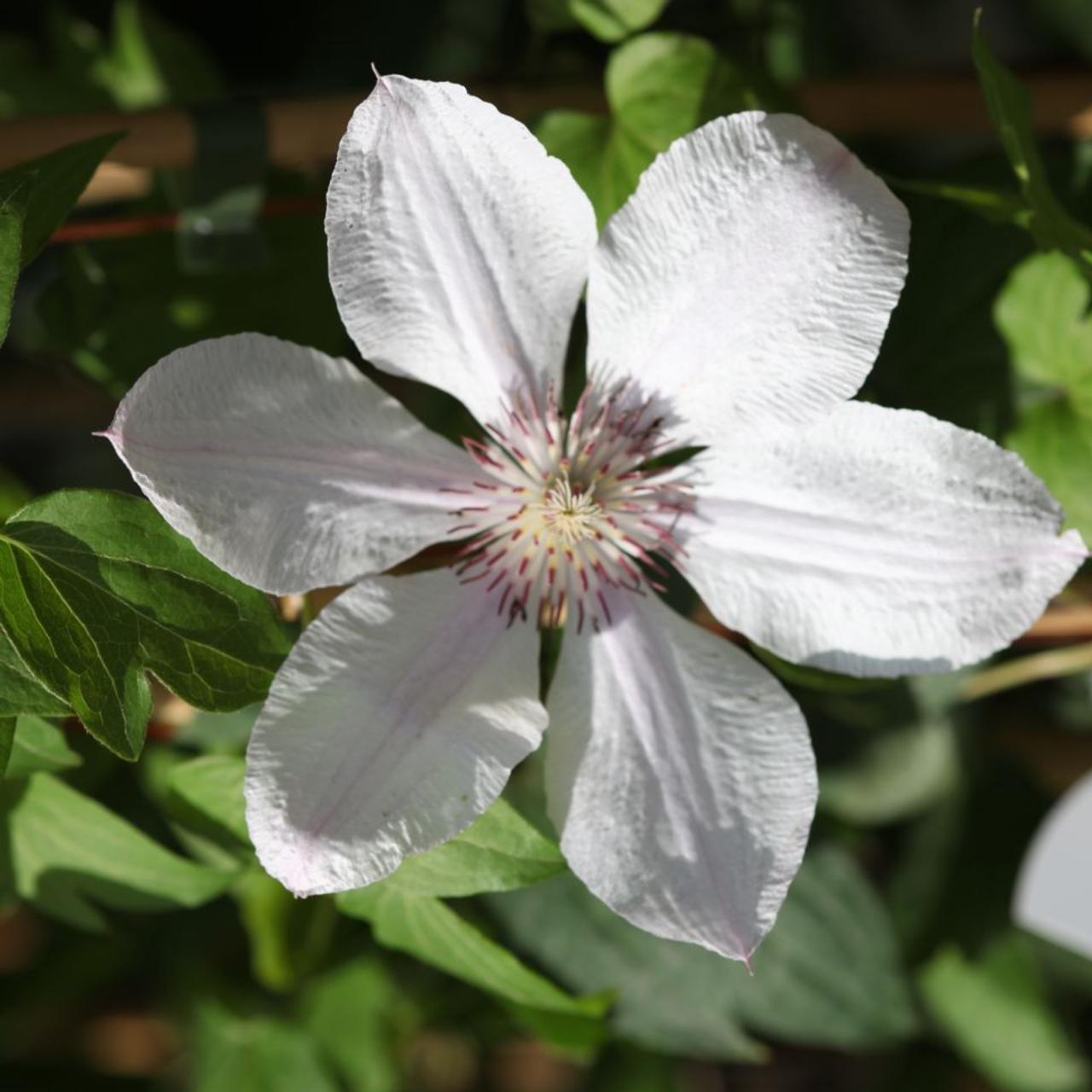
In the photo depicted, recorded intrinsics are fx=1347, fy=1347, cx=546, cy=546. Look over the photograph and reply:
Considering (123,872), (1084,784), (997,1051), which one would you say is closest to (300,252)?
(123,872)

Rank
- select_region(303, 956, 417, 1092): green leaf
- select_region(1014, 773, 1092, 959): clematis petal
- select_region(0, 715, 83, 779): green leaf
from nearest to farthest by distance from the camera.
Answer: select_region(0, 715, 83, 779): green leaf < select_region(1014, 773, 1092, 959): clematis petal < select_region(303, 956, 417, 1092): green leaf

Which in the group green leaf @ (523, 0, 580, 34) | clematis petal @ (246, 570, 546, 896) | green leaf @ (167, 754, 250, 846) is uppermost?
green leaf @ (523, 0, 580, 34)

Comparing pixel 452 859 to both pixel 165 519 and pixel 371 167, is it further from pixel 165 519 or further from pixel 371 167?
pixel 371 167

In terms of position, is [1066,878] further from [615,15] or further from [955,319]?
[615,15]

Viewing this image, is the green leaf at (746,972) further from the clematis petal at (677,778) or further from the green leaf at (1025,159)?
the green leaf at (1025,159)

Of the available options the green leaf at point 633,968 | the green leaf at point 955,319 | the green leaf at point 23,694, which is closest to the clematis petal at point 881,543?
the green leaf at point 955,319

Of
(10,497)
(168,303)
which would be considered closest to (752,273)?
(168,303)

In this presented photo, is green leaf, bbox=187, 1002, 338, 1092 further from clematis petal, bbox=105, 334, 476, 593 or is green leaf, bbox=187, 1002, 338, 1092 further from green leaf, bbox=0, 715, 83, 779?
clematis petal, bbox=105, 334, 476, 593

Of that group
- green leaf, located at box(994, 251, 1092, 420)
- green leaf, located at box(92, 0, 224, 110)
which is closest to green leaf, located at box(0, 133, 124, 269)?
green leaf, located at box(92, 0, 224, 110)
